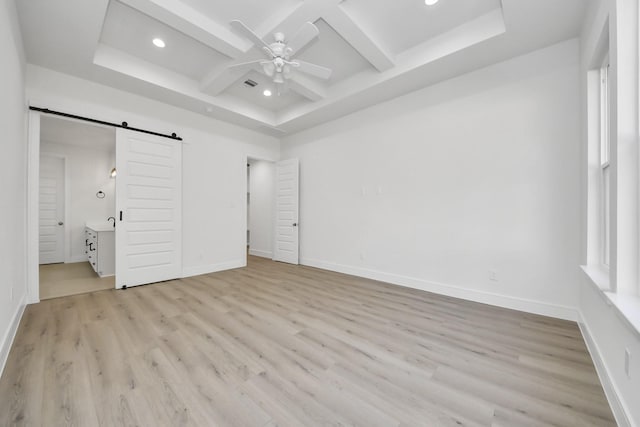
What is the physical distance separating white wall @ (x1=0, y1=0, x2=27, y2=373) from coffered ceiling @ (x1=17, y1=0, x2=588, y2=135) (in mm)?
490

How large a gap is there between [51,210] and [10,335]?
5248mm

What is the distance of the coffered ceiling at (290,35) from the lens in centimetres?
255

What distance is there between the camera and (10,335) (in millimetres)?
2158

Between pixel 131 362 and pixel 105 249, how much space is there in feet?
12.2

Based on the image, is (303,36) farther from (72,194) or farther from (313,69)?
(72,194)

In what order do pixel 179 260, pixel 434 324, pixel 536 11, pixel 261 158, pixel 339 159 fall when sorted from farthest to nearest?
pixel 261 158, pixel 339 159, pixel 179 260, pixel 434 324, pixel 536 11

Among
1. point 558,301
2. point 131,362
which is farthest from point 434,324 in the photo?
point 131,362

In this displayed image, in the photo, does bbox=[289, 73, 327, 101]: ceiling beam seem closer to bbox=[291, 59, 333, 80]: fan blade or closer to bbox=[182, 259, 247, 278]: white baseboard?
bbox=[291, 59, 333, 80]: fan blade

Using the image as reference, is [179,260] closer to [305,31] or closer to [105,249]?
[105,249]

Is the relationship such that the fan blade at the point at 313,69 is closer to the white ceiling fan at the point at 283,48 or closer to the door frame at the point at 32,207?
the white ceiling fan at the point at 283,48

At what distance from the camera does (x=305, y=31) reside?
244cm

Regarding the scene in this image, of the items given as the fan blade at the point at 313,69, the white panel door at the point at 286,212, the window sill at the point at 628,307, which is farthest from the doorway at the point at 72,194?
the window sill at the point at 628,307

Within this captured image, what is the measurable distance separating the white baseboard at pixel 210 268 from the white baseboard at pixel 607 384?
512 cm

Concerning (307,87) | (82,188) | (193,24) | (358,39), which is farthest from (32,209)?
(358,39)
